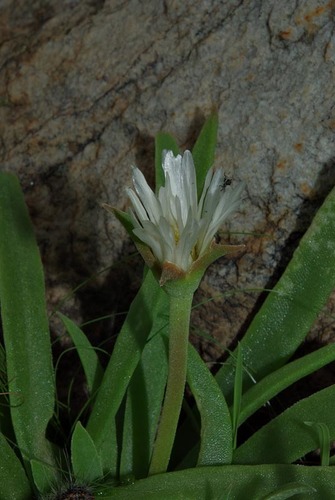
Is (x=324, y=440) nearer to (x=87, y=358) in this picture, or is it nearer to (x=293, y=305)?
(x=293, y=305)

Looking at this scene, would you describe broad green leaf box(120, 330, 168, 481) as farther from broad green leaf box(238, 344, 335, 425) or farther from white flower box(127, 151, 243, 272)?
white flower box(127, 151, 243, 272)

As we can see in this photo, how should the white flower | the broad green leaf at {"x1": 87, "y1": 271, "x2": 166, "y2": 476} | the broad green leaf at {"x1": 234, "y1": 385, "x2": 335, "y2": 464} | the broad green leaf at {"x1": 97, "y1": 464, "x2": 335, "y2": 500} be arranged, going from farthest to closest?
the broad green leaf at {"x1": 87, "y1": 271, "x2": 166, "y2": 476}, the broad green leaf at {"x1": 234, "y1": 385, "x2": 335, "y2": 464}, the broad green leaf at {"x1": 97, "y1": 464, "x2": 335, "y2": 500}, the white flower

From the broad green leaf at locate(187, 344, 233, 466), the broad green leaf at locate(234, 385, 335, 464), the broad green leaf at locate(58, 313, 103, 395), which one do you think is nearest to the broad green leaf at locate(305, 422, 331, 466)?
the broad green leaf at locate(234, 385, 335, 464)

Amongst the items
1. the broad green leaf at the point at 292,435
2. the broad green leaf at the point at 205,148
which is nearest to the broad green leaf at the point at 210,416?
the broad green leaf at the point at 292,435

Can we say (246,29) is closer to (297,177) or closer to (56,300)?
(297,177)

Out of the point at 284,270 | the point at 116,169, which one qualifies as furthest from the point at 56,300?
the point at 284,270

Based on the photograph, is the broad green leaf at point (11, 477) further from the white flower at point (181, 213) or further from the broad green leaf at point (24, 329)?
the white flower at point (181, 213)
